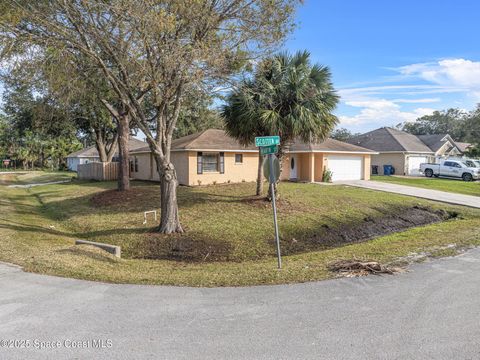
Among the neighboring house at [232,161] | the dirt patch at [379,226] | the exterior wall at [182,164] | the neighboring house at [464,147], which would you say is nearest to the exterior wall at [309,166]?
the neighboring house at [232,161]

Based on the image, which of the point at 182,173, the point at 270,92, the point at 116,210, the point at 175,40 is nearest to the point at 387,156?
the point at 182,173

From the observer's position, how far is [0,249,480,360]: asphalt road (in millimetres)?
3828

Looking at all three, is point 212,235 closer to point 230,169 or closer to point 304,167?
point 230,169

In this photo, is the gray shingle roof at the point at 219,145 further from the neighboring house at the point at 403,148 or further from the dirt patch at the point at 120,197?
the neighboring house at the point at 403,148

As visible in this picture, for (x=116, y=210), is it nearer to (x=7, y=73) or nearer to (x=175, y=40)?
(x=7, y=73)

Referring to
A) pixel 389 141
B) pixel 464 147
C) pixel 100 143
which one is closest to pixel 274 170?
pixel 100 143

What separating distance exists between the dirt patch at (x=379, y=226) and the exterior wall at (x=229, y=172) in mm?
10494

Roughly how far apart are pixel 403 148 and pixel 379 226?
78.3 feet

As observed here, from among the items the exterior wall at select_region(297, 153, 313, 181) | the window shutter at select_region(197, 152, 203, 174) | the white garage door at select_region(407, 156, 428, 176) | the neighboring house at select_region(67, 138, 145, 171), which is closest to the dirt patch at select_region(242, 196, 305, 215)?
the window shutter at select_region(197, 152, 203, 174)

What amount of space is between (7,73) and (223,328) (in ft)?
33.5

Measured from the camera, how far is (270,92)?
14609 millimetres

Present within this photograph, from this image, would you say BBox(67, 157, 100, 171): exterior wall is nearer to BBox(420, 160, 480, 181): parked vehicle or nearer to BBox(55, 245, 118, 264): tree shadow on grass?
BBox(420, 160, 480, 181): parked vehicle

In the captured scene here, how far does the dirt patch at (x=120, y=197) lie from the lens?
1719cm

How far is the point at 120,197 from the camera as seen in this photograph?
1812cm
